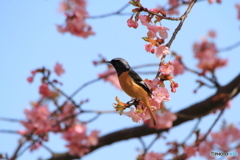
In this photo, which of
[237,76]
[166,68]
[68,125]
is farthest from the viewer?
[68,125]

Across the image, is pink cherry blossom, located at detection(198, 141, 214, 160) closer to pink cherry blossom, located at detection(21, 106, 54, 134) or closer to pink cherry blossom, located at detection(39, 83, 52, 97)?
pink cherry blossom, located at detection(21, 106, 54, 134)

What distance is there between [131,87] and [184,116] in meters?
2.24

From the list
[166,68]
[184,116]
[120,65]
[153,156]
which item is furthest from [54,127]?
[166,68]

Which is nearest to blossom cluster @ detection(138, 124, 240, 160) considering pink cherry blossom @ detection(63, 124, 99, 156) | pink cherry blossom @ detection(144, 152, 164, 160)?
pink cherry blossom @ detection(144, 152, 164, 160)

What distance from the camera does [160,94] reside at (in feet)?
7.89

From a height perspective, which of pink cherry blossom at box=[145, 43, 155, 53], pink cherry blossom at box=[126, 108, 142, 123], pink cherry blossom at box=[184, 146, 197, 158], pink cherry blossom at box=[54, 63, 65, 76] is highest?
pink cherry blossom at box=[54, 63, 65, 76]

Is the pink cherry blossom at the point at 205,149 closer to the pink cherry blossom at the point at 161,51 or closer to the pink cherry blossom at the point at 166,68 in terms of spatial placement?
the pink cherry blossom at the point at 161,51

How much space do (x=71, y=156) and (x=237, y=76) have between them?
350 centimetres

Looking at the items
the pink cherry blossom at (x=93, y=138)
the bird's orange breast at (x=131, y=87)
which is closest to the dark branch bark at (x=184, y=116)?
the pink cherry blossom at (x=93, y=138)

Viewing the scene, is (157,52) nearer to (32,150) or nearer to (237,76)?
(237,76)

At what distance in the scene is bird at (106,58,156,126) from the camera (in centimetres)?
254

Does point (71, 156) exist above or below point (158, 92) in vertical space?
above

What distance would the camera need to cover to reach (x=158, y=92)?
7.89 ft

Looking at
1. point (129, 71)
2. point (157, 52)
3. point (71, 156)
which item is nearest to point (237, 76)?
point (129, 71)
